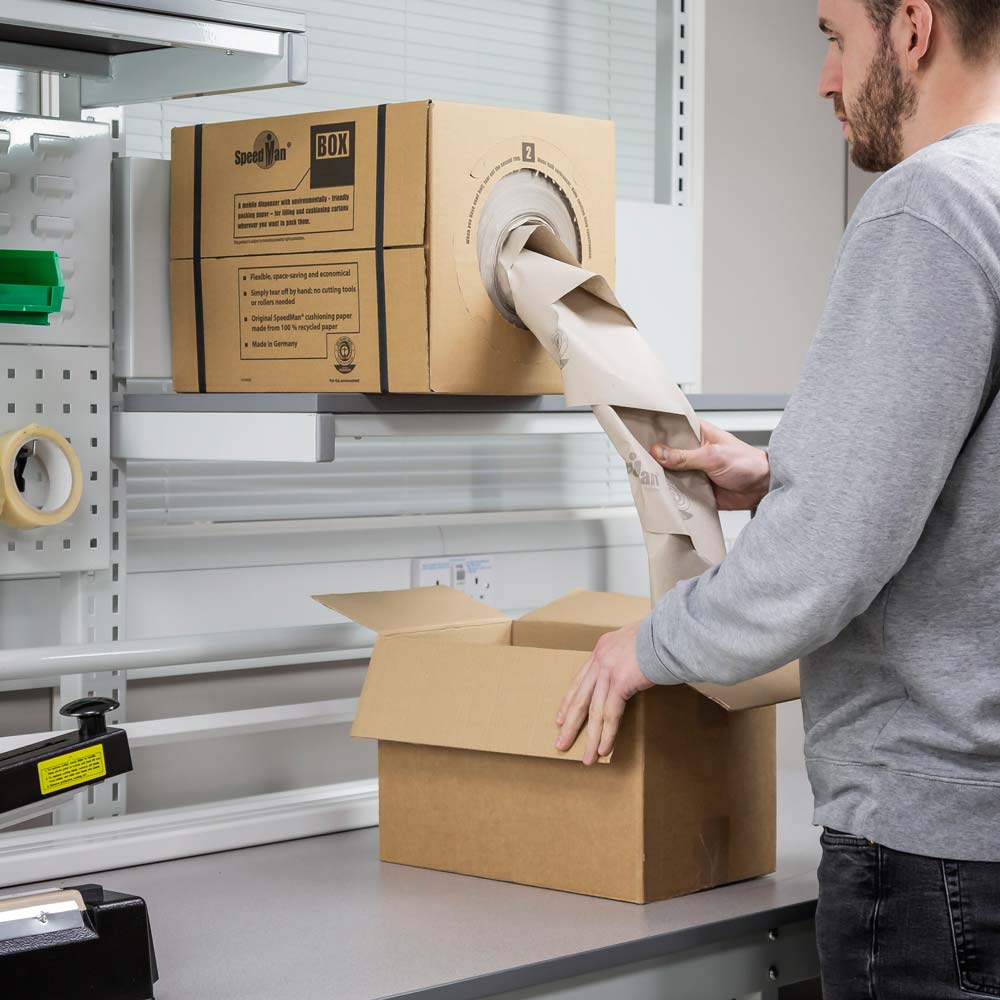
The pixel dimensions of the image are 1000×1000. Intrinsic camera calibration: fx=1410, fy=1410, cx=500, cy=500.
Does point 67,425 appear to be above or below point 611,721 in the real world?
above

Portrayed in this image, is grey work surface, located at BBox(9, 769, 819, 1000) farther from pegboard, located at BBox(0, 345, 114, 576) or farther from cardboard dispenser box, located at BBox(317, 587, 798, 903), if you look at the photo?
pegboard, located at BBox(0, 345, 114, 576)

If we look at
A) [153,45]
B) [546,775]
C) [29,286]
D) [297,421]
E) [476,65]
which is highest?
[476,65]

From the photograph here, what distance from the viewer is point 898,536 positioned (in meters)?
1.02

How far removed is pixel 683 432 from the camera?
1.36 m

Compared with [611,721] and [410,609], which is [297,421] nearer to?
[410,609]

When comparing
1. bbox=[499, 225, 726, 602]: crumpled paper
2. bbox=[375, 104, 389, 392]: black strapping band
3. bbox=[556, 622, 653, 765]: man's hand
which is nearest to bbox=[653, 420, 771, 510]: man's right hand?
bbox=[499, 225, 726, 602]: crumpled paper

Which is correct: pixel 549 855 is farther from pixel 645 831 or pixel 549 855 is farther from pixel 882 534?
pixel 882 534

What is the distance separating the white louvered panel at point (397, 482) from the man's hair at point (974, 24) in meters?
1.05

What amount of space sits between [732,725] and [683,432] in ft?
1.01

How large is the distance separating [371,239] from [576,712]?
51 centimetres

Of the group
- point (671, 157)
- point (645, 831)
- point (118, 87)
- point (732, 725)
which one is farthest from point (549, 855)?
point (671, 157)

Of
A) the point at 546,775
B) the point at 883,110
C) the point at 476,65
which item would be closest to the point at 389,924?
the point at 546,775

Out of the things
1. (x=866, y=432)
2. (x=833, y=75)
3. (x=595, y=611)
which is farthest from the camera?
(x=595, y=611)

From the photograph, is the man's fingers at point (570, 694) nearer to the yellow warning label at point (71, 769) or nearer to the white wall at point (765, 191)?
the yellow warning label at point (71, 769)
